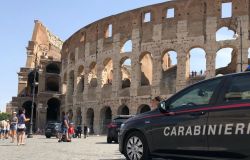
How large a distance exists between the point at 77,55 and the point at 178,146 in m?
40.0

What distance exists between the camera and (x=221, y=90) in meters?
6.74

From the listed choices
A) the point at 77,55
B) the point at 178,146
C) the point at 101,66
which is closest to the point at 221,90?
the point at 178,146

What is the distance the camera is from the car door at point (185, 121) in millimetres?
6797

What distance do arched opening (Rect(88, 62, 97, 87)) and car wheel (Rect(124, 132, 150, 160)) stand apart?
35863mm

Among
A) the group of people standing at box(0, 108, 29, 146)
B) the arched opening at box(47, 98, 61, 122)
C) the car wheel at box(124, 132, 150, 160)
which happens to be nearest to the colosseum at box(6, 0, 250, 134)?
the arched opening at box(47, 98, 61, 122)

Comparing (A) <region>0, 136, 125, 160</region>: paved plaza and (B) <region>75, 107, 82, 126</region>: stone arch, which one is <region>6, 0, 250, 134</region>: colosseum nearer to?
(B) <region>75, 107, 82, 126</region>: stone arch

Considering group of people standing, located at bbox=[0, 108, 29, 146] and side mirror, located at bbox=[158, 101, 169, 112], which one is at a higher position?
side mirror, located at bbox=[158, 101, 169, 112]

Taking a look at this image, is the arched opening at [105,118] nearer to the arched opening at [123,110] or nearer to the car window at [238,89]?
the arched opening at [123,110]

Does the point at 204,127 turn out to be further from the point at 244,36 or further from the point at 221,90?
the point at 244,36

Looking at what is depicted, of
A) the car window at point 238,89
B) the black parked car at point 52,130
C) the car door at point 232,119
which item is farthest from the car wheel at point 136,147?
the black parked car at point 52,130

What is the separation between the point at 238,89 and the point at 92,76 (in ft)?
129

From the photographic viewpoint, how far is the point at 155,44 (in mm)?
37031

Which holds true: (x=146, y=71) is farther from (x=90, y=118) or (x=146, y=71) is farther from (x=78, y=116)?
(x=78, y=116)

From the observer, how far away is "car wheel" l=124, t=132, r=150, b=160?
307 inches
